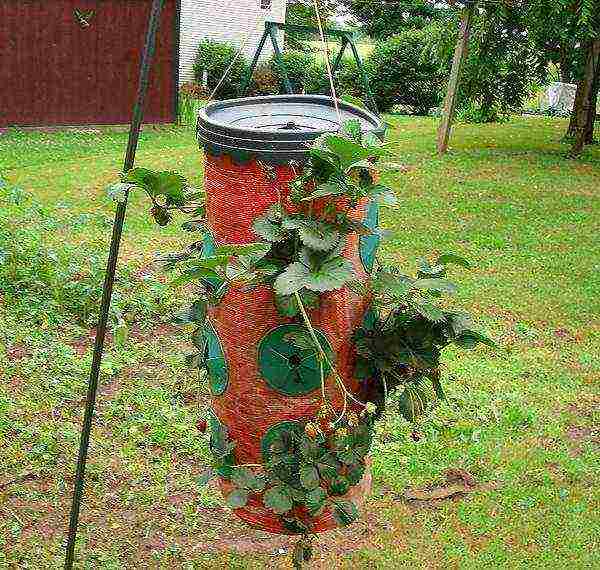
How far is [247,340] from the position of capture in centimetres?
194

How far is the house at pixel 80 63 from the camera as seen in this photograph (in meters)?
11.6

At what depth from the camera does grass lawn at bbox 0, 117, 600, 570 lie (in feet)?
10.4

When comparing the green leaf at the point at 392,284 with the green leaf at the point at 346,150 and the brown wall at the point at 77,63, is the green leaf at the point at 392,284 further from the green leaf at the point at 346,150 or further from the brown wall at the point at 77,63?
the brown wall at the point at 77,63

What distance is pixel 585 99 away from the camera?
35.3 ft

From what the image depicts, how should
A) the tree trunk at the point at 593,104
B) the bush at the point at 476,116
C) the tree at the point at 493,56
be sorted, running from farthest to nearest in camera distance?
the bush at the point at 476,116
the tree trunk at the point at 593,104
the tree at the point at 493,56

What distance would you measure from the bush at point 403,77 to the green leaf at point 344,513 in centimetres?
1762

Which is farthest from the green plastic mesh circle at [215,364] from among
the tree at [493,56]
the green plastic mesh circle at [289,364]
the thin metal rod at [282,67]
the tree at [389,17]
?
the tree at [389,17]

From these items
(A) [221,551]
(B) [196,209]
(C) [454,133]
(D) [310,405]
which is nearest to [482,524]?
(A) [221,551]

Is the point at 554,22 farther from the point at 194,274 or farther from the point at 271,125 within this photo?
the point at 194,274

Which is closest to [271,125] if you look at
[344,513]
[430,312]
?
[430,312]

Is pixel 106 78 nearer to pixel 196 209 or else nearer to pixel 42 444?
pixel 42 444

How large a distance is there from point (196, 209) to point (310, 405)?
Answer: 61cm

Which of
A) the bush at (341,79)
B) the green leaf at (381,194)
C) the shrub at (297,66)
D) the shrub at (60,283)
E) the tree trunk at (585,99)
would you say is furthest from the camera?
the bush at (341,79)

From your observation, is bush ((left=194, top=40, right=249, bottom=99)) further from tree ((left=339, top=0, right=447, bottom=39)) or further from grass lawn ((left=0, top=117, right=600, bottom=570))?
grass lawn ((left=0, top=117, right=600, bottom=570))
